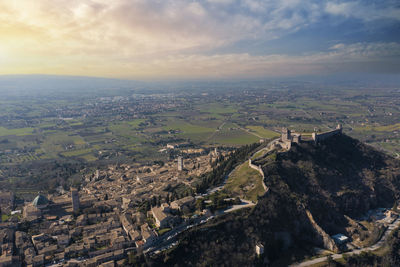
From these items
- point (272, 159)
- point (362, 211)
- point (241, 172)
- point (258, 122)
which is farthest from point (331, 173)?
point (258, 122)

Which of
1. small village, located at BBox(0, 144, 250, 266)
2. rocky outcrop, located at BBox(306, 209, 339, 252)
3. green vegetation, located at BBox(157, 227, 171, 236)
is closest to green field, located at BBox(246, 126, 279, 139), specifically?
small village, located at BBox(0, 144, 250, 266)

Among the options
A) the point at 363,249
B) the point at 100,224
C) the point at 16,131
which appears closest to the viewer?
the point at 363,249

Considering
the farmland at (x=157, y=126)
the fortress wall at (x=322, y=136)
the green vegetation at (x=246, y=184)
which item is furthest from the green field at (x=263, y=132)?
the green vegetation at (x=246, y=184)

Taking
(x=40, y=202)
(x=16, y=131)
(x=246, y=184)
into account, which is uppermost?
(x=246, y=184)

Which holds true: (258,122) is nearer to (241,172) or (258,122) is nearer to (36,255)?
(241,172)

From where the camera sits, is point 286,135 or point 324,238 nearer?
point 324,238

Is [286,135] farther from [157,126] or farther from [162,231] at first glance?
[157,126]

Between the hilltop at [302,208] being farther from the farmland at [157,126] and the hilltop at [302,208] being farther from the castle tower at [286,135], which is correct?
the farmland at [157,126]

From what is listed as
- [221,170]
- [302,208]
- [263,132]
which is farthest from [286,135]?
[263,132]
